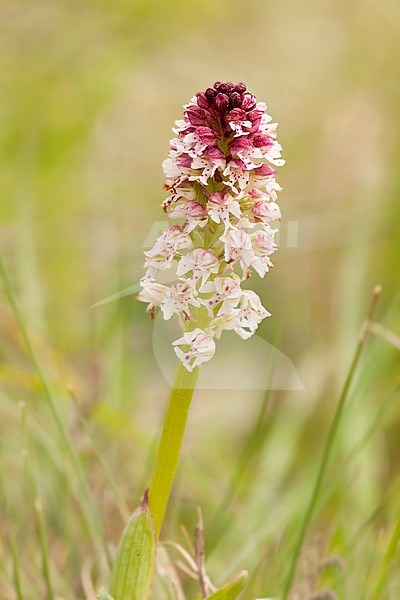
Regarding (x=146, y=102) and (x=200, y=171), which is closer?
(x=200, y=171)

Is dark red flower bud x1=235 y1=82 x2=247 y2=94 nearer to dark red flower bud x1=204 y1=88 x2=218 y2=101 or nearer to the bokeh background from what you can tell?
dark red flower bud x1=204 y1=88 x2=218 y2=101

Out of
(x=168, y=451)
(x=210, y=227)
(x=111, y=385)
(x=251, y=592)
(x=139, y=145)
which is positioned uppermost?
(x=139, y=145)

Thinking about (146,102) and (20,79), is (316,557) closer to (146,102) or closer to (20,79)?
(20,79)

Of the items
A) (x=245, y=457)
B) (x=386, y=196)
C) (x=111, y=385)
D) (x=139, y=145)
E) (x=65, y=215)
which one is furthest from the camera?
(x=139, y=145)

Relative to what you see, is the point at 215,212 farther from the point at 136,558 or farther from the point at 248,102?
the point at 136,558

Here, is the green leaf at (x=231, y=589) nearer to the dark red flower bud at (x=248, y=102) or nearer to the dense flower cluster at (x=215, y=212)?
the dense flower cluster at (x=215, y=212)

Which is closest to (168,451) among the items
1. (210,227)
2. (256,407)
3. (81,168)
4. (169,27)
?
(210,227)
